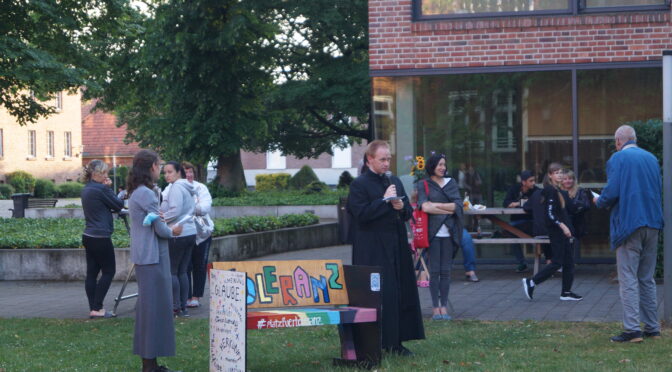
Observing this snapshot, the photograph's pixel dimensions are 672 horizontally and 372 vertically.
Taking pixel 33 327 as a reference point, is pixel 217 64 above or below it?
above

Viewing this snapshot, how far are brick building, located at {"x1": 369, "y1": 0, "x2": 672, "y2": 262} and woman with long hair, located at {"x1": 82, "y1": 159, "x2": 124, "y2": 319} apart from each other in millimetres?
5578

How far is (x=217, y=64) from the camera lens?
1118 inches

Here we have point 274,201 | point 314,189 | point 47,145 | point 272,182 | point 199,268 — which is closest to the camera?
point 199,268

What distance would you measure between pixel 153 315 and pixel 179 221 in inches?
128

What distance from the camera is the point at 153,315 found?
7578mm

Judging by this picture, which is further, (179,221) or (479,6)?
(479,6)

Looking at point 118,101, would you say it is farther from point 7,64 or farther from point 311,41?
point 7,64

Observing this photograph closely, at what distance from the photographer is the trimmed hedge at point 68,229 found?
15.7 m

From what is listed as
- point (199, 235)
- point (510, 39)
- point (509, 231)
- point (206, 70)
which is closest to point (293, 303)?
point (199, 235)

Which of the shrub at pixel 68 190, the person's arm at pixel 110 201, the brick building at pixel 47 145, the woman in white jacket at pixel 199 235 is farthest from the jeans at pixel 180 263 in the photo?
the brick building at pixel 47 145

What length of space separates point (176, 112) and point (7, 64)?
9.36m

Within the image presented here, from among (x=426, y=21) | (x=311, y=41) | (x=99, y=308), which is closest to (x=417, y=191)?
(x=99, y=308)

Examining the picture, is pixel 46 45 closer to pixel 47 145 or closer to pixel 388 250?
pixel 388 250

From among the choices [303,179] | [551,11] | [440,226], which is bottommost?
[303,179]
